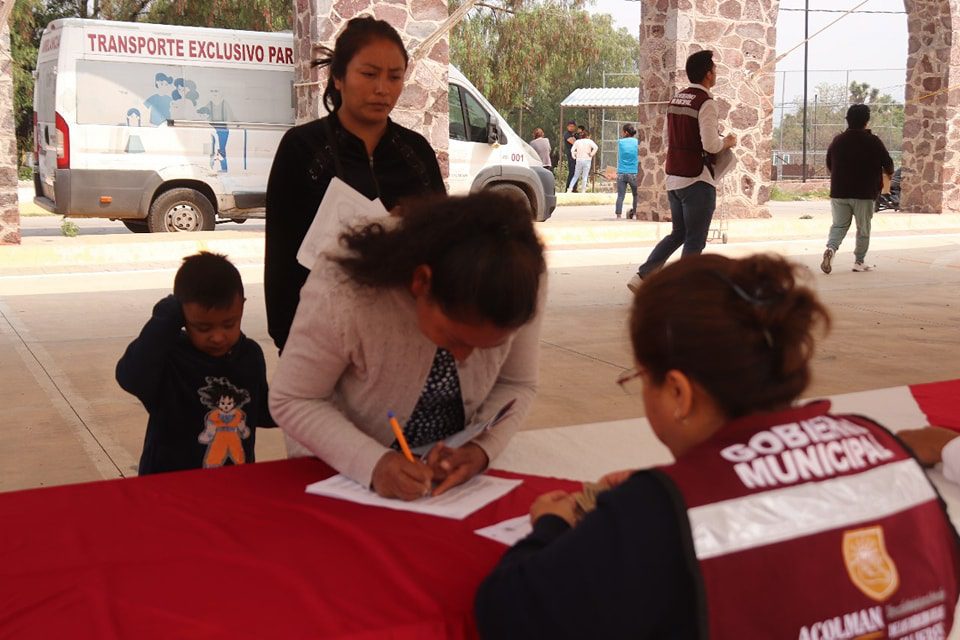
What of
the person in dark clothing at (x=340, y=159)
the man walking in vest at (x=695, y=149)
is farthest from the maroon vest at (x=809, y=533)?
the man walking in vest at (x=695, y=149)

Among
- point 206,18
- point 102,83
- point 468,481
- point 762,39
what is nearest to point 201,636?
point 468,481

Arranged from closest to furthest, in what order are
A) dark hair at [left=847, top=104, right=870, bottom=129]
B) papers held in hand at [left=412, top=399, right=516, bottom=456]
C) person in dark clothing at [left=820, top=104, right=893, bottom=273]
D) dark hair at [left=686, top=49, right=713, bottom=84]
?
papers held in hand at [left=412, top=399, right=516, bottom=456]
dark hair at [left=686, top=49, right=713, bottom=84]
dark hair at [left=847, top=104, right=870, bottom=129]
person in dark clothing at [left=820, top=104, right=893, bottom=273]

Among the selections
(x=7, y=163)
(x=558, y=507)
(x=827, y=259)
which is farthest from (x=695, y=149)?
(x=7, y=163)

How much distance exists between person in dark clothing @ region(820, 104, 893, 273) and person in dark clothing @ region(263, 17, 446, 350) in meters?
7.30

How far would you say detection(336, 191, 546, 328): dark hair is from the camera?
1.73m

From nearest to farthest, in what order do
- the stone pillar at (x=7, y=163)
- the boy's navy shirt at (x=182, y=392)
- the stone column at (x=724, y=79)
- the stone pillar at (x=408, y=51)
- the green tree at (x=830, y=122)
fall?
the boy's navy shirt at (x=182, y=392) < the stone pillar at (x=7, y=163) < the stone pillar at (x=408, y=51) < the stone column at (x=724, y=79) < the green tree at (x=830, y=122)

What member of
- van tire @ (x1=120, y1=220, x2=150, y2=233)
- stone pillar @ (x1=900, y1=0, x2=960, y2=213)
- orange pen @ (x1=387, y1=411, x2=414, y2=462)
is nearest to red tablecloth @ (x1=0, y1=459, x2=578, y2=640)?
orange pen @ (x1=387, y1=411, x2=414, y2=462)

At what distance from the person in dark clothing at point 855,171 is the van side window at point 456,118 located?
4.59m

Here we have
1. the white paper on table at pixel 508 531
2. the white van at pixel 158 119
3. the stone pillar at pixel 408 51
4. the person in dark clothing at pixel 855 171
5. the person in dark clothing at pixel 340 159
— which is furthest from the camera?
the white van at pixel 158 119

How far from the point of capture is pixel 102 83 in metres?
11.2

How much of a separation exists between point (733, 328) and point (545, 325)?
19.6 feet

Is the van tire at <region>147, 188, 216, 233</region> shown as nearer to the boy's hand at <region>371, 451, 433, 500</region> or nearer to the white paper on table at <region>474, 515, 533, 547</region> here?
the boy's hand at <region>371, 451, 433, 500</region>

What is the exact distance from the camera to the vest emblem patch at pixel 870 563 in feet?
3.91

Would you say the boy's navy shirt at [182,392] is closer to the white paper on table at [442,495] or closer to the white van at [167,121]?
the white paper on table at [442,495]
